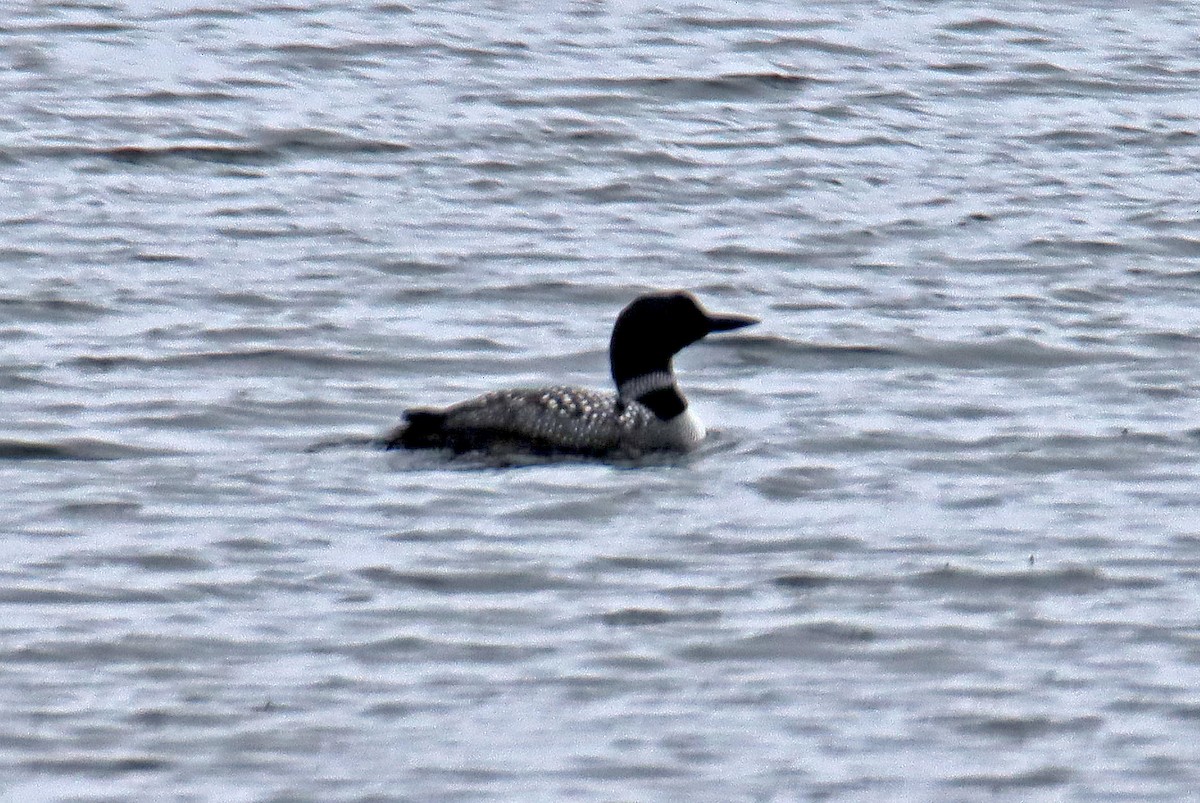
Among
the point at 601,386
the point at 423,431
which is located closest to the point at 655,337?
the point at 601,386

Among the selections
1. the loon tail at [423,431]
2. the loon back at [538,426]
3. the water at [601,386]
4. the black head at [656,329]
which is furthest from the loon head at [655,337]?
the loon tail at [423,431]

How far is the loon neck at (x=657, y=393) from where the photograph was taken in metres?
11.3

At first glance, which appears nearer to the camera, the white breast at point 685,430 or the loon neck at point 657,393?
the white breast at point 685,430

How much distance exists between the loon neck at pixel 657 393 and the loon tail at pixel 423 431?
3.22ft

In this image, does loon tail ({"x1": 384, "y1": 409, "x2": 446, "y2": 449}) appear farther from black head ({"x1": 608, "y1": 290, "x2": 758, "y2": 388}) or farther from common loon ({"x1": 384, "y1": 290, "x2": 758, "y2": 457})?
black head ({"x1": 608, "y1": 290, "x2": 758, "y2": 388})

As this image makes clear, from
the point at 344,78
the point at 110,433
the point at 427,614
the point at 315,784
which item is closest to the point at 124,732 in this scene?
the point at 315,784

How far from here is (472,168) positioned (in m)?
16.8

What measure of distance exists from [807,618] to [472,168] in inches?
343

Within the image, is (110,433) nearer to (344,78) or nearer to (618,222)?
(618,222)

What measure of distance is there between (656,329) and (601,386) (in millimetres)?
1084

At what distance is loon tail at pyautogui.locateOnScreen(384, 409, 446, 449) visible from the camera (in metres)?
10.6

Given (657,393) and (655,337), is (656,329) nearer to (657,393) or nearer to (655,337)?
(655,337)

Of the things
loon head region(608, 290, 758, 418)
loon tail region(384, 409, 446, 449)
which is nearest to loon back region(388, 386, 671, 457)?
loon tail region(384, 409, 446, 449)

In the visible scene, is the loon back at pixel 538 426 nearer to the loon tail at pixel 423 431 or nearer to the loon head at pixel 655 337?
the loon tail at pixel 423 431
